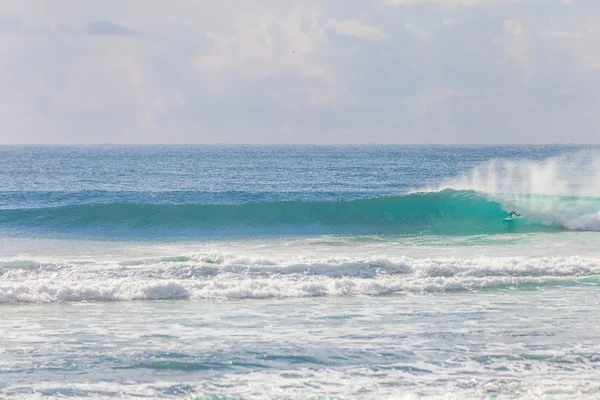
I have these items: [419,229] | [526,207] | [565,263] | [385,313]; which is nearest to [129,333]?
[385,313]

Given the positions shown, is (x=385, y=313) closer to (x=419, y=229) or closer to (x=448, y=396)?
(x=448, y=396)

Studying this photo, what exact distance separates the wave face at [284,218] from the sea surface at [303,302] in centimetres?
9

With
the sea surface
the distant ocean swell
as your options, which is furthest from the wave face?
the distant ocean swell

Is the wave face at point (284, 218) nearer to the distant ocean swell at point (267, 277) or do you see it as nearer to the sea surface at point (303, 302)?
the sea surface at point (303, 302)

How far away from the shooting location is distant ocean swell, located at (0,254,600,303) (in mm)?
14133

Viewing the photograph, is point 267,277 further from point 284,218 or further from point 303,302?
point 284,218

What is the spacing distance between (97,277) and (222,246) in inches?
285

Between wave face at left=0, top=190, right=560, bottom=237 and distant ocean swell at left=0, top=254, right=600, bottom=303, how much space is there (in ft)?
27.9

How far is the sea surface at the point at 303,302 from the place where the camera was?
9.00 meters

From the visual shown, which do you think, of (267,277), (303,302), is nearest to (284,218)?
(267,277)

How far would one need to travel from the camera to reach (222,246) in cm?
2255

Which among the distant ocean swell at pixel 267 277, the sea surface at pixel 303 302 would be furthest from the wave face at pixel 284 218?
the distant ocean swell at pixel 267 277

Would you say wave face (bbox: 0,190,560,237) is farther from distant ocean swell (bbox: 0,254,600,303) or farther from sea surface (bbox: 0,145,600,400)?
distant ocean swell (bbox: 0,254,600,303)

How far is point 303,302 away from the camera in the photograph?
1362 cm
